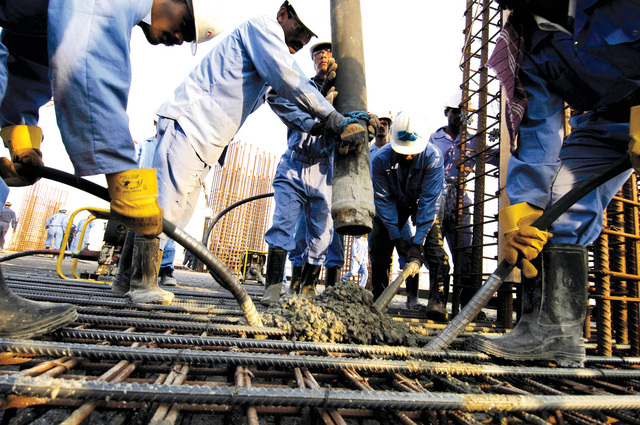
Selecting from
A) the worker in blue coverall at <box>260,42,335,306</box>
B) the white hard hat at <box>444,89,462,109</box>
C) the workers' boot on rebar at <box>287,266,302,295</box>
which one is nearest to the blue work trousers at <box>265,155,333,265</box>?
the worker in blue coverall at <box>260,42,335,306</box>

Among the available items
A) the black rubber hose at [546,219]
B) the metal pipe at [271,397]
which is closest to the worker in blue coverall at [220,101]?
the black rubber hose at [546,219]

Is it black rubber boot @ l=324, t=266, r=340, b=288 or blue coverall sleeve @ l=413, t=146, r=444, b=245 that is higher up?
blue coverall sleeve @ l=413, t=146, r=444, b=245

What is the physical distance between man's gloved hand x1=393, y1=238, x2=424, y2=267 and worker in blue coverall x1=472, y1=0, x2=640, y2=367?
1.27 m

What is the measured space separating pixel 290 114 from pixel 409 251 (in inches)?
62.8

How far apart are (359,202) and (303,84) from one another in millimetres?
880

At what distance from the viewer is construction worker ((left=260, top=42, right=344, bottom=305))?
259 centimetres

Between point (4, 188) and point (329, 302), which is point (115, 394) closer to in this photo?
point (4, 188)

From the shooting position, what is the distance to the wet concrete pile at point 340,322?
1393 millimetres

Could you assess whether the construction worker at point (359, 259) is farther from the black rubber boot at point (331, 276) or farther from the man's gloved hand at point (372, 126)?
the man's gloved hand at point (372, 126)

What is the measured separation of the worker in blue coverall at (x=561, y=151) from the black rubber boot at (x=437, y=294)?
3.54 ft

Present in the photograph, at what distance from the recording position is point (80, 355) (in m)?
0.84

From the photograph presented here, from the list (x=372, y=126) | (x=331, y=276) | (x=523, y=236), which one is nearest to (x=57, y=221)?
(x=331, y=276)

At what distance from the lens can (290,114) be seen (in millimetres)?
2607

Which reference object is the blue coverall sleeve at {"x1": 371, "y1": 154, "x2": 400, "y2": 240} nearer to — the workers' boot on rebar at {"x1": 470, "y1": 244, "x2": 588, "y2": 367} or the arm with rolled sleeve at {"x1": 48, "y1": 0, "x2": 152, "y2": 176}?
the workers' boot on rebar at {"x1": 470, "y1": 244, "x2": 588, "y2": 367}
